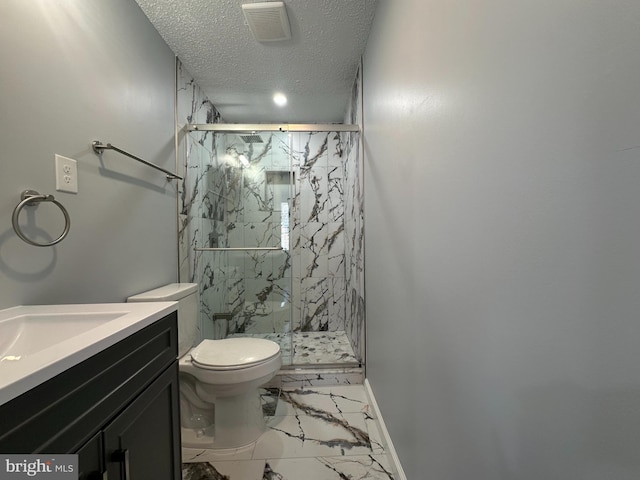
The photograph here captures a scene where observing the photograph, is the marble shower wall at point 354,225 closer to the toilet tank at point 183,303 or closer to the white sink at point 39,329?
the toilet tank at point 183,303

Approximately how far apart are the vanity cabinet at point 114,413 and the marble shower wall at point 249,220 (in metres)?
1.21

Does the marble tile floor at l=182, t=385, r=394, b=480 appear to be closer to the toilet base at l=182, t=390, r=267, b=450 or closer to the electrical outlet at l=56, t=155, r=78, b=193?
the toilet base at l=182, t=390, r=267, b=450

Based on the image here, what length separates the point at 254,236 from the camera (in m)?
2.51

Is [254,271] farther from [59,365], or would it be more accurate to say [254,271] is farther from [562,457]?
[562,457]

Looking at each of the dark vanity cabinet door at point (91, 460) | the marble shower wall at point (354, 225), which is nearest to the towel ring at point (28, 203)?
the dark vanity cabinet door at point (91, 460)

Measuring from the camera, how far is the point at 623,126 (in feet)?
1.16

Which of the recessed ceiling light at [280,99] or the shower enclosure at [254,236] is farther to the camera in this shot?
the recessed ceiling light at [280,99]

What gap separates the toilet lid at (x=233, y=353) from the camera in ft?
4.85

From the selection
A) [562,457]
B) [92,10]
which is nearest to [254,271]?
[92,10]

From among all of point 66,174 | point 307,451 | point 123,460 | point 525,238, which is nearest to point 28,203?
point 66,174

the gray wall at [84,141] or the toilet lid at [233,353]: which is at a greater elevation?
the gray wall at [84,141]

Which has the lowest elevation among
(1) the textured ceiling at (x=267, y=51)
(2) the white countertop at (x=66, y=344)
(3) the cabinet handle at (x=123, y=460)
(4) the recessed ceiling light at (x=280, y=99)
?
(3) the cabinet handle at (x=123, y=460)

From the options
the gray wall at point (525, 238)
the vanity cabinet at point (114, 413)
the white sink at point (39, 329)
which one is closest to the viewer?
the gray wall at point (525, 238)

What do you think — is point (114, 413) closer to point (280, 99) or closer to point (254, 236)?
point (254, 236)
